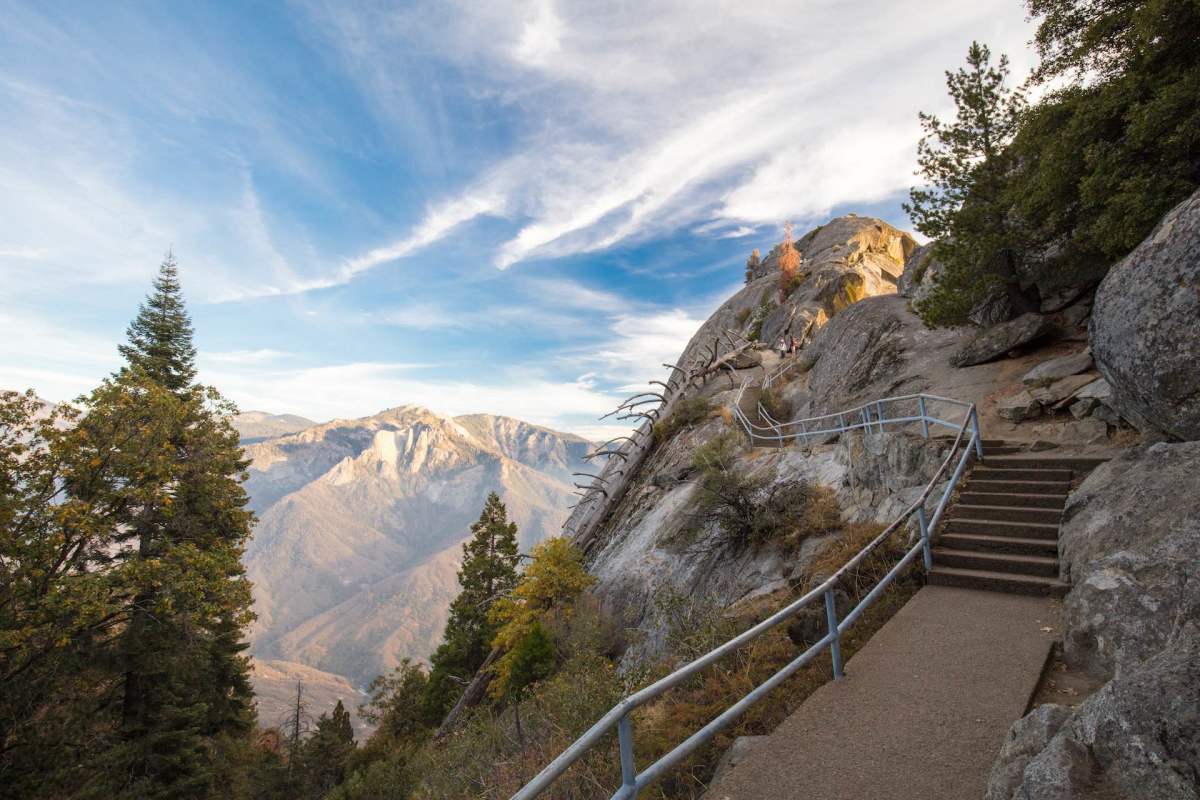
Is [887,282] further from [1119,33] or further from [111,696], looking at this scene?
[111,696]

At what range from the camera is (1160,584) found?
465cm

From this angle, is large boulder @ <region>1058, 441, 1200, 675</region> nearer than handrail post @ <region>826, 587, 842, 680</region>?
Yes

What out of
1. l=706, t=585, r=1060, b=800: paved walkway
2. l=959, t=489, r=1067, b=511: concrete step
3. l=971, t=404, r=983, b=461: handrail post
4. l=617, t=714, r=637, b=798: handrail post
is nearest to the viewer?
l=617, t=714, r=637, b=798: handrail post

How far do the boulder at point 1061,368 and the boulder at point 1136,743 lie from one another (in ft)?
39.3

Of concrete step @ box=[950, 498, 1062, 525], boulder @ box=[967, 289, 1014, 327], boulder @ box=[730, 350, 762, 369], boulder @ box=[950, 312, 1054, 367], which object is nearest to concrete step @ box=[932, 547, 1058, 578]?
concrete step @ box=[950, 498, 1062, 525]

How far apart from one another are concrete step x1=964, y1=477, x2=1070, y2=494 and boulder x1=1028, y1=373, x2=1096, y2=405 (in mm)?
3389

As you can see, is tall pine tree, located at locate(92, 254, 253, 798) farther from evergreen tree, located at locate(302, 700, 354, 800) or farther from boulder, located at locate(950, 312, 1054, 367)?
boulder, located at locate(950, 312, 1054, 367)

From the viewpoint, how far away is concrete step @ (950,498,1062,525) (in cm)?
809

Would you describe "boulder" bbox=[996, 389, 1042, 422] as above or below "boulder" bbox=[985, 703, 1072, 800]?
above

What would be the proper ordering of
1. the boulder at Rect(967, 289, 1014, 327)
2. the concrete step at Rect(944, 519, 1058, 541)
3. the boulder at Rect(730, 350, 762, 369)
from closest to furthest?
the concrete step at Rect(944, 519, 1058, 541), the boulder at Rect(967, 289, 1014, 327), the boulder at Rect(730, 350, 762, 369)

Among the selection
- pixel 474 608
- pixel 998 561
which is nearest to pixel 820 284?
pixel 474 608

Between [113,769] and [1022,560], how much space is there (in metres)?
22.4

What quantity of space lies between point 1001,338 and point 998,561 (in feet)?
33.7

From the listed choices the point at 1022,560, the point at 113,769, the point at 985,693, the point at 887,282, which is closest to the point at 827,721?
the point at 985,693
